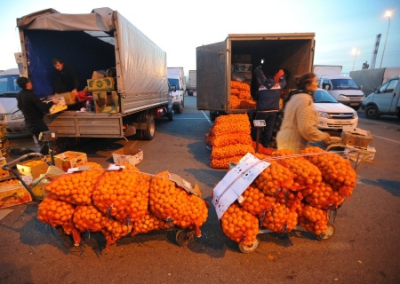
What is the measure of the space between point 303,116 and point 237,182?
1466mm

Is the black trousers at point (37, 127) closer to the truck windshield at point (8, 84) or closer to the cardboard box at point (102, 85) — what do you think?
the cardboard box at point (102, 85)

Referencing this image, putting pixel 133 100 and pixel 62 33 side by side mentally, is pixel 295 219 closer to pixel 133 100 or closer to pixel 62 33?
pixel 133 100

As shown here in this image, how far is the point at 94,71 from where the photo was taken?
6.16 m

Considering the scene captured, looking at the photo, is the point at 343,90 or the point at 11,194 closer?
the point at 11,194

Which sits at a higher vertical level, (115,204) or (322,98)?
(322,98)

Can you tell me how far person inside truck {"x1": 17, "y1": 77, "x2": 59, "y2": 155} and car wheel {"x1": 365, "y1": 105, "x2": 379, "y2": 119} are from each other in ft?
53.1

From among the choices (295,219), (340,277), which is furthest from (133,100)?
(340,277)

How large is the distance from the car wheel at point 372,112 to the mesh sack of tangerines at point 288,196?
13665mm

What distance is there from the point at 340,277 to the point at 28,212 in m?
4.58

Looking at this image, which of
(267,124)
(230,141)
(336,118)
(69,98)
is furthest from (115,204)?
(336,118)

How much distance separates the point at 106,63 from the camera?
9.80 meters

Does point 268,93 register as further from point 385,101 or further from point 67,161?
point 385,101

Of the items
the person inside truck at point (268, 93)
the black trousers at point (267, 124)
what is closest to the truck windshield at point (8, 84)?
the person inside truck at point (268, 93)

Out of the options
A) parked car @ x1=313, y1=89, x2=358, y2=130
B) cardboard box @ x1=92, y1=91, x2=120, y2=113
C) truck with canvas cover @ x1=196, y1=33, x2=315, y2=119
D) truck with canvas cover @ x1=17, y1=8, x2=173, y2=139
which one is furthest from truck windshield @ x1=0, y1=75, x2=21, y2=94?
parked car @ x1=313, y1=89, x2=358, y2=130
